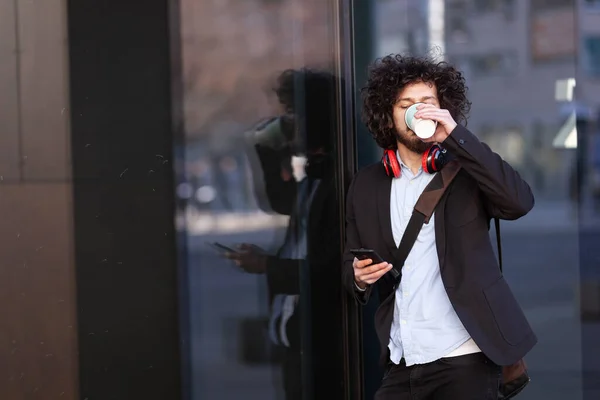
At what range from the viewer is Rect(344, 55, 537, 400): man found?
3119mm

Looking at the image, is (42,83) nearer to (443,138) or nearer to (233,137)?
(233,137)

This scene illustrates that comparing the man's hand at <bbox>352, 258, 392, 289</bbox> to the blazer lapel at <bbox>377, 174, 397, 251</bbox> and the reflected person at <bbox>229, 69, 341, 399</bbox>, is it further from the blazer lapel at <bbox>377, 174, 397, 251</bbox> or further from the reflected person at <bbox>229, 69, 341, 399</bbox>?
the reflected person at <bbox>229, 69, 341, 399</bbox>

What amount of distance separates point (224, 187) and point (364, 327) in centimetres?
92

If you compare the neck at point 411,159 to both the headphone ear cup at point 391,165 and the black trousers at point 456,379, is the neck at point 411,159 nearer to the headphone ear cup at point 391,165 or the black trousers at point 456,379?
the headphone ear cup at point 391,165

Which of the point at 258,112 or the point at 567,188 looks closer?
the point at 258,112

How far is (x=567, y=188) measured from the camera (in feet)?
14.5

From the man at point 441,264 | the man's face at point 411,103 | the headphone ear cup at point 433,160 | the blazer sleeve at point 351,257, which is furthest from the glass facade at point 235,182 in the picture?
the headphone ear cup at point 433,160

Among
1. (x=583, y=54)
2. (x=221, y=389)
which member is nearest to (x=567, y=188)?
(x=583, y=54)

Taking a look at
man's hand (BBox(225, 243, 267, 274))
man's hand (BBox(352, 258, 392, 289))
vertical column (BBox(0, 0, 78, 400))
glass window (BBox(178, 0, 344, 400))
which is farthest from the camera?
man's hand (BBox(225, 243, 267, 274))

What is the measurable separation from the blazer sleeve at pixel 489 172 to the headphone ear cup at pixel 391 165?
1.00 ft

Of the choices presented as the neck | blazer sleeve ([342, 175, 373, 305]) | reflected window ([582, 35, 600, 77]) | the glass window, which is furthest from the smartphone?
reflected window ([582, 35, 600, 77])

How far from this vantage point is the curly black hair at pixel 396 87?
11.2 ft

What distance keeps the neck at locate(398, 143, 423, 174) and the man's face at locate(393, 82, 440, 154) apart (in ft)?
0.12

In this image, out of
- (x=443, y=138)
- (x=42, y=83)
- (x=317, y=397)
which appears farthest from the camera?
(x=317, y=397)
